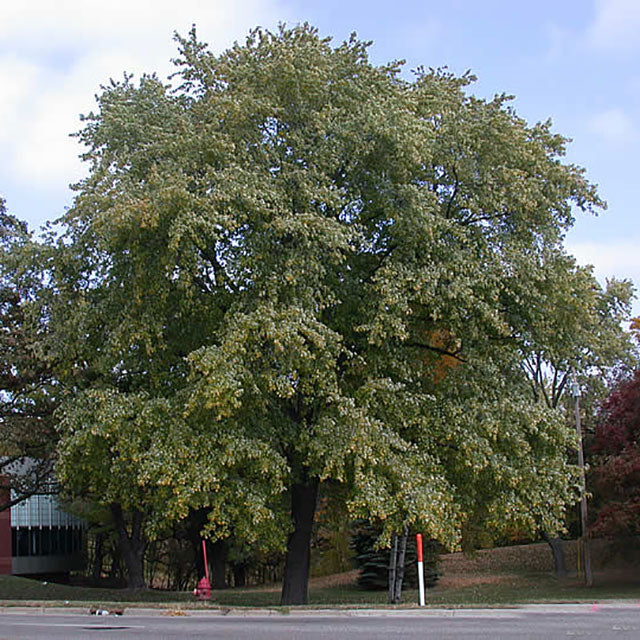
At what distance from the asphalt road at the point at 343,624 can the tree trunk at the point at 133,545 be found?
20.1 meters

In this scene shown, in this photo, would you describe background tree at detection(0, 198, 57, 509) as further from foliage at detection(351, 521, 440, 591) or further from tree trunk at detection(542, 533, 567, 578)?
tree trunk at detection(542, 533, 567, 578)

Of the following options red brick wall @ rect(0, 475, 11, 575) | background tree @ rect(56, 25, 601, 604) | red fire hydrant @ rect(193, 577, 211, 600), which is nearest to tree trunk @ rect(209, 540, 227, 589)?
red brick wall @ rect(0, 475, 11, 575)

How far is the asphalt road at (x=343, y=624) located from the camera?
10125 mm

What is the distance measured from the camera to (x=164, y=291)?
16531mm

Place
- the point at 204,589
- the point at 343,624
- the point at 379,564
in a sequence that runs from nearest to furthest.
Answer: the point at 343,624 → the point at 204,589 → the point at 379,564

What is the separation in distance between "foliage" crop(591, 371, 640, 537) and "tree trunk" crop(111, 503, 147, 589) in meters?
18.2

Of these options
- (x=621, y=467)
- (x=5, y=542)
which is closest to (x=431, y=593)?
(x=621, y=467)

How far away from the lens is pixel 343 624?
11586mm

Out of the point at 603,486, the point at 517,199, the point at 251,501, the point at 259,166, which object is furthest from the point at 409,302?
the point at 603,486

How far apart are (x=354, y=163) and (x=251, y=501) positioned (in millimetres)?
7245

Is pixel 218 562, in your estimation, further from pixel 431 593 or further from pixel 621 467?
pixel 621 467

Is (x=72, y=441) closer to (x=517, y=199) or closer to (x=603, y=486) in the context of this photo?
(x=517, y=199)

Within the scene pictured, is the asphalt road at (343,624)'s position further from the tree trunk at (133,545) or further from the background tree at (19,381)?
the tree trunk at (133,545)

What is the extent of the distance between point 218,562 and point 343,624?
95.9ft
